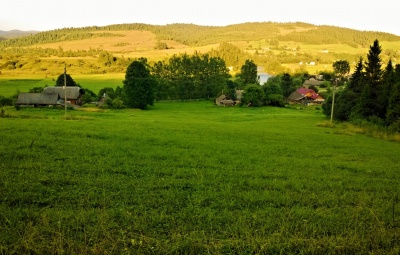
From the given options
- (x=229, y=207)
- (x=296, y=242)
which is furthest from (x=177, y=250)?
(x=229, y=207)

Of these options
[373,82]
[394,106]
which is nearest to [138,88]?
[373,82]

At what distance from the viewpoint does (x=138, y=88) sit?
6388cm

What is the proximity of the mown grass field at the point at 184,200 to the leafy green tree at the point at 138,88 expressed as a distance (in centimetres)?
4435

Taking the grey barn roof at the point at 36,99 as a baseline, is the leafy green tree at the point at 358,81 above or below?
above

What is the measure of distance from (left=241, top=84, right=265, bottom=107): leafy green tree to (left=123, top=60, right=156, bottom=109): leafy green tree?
23024 mm

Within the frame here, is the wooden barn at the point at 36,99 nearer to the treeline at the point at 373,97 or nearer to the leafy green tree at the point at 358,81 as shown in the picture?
the treeline at the point at 373,97

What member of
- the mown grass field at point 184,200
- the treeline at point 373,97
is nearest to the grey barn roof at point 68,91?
the mown grass field at point 184,200

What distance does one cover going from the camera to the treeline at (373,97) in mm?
39978

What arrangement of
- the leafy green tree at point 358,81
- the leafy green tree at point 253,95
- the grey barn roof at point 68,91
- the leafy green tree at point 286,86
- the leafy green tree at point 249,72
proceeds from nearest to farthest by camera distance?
1. the leafy green tree at point 358,81
2. the grey barn roof at point 68,91
3. the leafy green tree at point 253,95
4. the leafy green tree at point 286,86
5. the leafy green tree at point 249,72

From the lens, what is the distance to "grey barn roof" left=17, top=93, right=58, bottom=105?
54969 mm

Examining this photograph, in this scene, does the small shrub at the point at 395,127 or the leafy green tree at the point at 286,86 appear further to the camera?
the leafy green tree at the point at 286,86

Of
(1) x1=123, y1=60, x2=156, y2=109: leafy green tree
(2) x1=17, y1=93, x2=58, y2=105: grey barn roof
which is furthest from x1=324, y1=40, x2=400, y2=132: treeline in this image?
(2) x1=17, y1=93, x2=58, y2=105: grey barn roof

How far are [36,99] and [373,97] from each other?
2058 inches

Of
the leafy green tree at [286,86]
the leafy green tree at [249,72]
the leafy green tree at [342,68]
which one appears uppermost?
the leafy green tree at [342,68]
